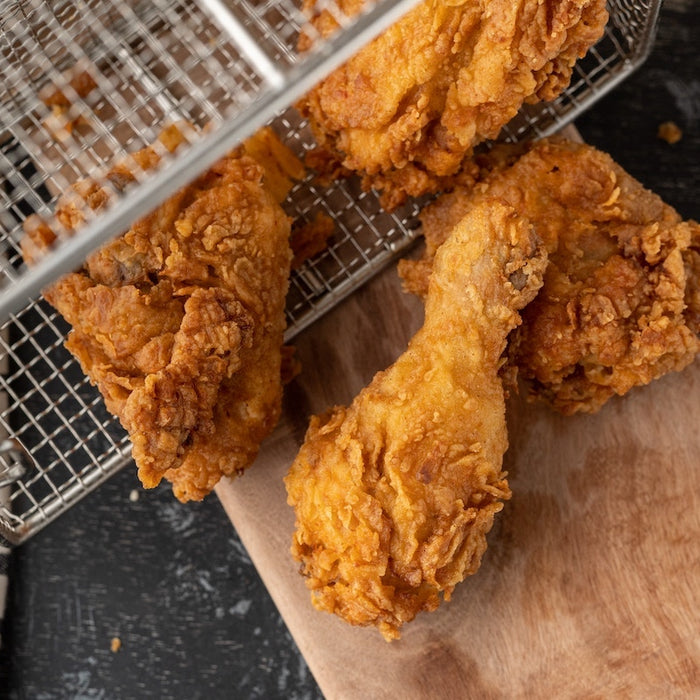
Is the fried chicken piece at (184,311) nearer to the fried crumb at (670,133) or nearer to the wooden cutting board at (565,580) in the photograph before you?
the wooden cutting board at (565,580)

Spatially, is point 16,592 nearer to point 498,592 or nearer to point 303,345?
point 303,345

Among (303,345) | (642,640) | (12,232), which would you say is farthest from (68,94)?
(642,640)

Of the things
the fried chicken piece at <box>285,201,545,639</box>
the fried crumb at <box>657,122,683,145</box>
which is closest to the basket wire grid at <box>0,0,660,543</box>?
the fried crumb at <box>657,122,683,145</box>

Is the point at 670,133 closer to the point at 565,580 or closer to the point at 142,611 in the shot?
the point at 565,580

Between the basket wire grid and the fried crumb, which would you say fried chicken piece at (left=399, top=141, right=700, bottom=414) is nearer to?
the basket wire grid

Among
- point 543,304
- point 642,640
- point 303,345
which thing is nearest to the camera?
point 543,304

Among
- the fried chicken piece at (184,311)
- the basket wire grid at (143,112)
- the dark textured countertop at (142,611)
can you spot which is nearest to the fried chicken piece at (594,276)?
the basket wire grid at (143,112)
